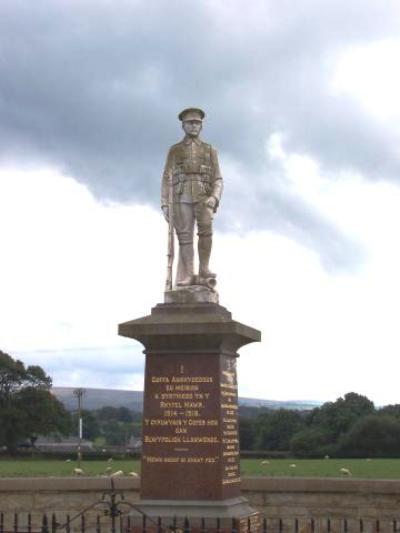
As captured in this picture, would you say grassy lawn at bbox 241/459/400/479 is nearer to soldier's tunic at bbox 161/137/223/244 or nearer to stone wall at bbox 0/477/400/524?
stone wall at bbox 0/477/400/524

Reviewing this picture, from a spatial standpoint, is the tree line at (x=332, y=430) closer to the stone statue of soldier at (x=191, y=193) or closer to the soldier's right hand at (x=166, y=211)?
the stone statue of soldier at (x=191, y=193)

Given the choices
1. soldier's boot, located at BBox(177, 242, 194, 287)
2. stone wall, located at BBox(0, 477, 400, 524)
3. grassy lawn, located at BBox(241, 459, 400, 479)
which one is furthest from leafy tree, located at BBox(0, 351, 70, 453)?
soldier's boot, located at BBox(177, 242, 194, 287)

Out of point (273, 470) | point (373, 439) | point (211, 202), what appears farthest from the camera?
point (373, 439)

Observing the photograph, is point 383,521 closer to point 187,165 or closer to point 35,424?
point 187,165

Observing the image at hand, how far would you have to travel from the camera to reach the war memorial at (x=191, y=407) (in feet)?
39.1

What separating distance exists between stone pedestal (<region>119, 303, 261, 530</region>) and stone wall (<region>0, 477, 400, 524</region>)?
184 inches

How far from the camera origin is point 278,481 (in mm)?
17078

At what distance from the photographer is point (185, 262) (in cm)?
1329

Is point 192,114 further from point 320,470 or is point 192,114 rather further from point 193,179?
point 320,470

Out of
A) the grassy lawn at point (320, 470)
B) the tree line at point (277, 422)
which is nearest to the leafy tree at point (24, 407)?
the tree line at point (277, 422)

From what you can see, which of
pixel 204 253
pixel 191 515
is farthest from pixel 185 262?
pixel 191 515

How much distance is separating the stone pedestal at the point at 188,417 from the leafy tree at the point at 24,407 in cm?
5301

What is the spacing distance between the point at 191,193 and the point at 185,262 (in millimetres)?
1021

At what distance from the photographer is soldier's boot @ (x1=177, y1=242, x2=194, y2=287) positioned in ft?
43.3
